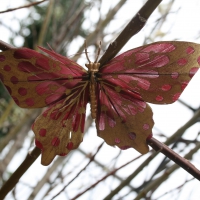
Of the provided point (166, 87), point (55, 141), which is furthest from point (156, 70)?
point (55, 141)

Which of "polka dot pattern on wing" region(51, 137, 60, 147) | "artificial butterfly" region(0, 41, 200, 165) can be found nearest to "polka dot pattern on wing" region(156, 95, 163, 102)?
"artificial butterfly" region(0, 41, 200, 165)

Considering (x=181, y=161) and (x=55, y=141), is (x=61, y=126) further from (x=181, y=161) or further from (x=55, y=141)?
(x=181, y=161)

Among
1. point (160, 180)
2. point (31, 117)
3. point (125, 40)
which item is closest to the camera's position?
point (125, 40)

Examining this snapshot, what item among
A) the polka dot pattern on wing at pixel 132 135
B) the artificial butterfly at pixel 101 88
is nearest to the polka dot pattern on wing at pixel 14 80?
the artificial butterfly at pixel 101 88

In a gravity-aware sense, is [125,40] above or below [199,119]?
below

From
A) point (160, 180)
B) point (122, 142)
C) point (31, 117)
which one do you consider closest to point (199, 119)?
point (160, 180)

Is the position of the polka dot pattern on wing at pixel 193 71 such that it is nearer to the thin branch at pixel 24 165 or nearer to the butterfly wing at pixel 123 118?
the butterfly wing at pixel 123 118

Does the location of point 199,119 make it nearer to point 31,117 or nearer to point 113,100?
point 113,100
